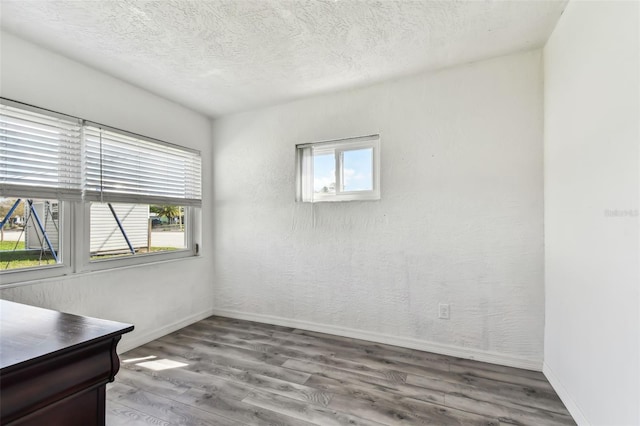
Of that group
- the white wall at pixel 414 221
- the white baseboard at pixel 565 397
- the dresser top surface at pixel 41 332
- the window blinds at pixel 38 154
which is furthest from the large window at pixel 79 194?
the white baseboard at pixel 565 397

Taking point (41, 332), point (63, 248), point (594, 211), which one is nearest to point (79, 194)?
point (63, 248)

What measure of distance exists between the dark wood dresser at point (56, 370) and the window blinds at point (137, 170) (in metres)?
1.68

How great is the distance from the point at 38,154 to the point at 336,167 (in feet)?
7.71

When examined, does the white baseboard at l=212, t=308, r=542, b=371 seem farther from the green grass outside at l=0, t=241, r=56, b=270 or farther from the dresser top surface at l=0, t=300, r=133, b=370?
the dresser top surface at l=0, t=300, r=133, b=370

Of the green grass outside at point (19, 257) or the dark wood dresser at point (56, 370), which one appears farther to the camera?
the green grass outside at point (19, 257)

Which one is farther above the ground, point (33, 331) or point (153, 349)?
point (33, 331)

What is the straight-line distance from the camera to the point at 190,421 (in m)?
1.63

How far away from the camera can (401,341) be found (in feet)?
8.44

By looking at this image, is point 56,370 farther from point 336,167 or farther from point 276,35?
point 336,167

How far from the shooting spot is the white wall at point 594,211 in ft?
3.92

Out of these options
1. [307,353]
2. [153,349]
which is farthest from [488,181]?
[153,349]

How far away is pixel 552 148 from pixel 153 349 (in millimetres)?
3533

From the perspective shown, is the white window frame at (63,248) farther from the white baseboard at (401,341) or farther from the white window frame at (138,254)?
the white baseboard at (401,341)

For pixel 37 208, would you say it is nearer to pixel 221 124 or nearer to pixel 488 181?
pixel 221 124
